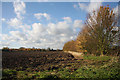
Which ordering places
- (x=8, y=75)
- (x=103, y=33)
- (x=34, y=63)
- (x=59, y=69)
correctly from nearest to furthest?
1. (x=8, y=75)
2. (x=59, y=69)
3. (x=34, y=63)
4. (x=103, y=33)

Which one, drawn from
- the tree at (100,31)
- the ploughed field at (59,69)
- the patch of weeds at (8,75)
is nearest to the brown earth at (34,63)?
the ploughed field at (59,69)

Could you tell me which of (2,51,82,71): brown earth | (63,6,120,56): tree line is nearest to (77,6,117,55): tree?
(63,6,120,56): tree line

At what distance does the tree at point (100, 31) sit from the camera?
14.5 metres

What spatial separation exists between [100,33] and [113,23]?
2.53m

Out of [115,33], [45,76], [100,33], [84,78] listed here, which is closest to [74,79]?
[84,78]

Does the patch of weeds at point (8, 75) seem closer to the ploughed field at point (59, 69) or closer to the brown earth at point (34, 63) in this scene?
the ploughed field at point (59, 69)

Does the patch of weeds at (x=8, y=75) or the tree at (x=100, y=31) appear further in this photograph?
the tree at (x=100, y=31)

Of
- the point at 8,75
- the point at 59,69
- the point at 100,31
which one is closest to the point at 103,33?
the point at 100,31

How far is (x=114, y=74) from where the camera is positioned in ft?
20.6

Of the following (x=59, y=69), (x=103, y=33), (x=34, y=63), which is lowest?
(x=59, y=69)

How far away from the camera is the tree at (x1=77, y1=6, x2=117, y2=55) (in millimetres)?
14531

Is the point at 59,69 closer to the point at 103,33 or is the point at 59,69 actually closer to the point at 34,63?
the point at 34,63

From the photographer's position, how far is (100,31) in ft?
48.3

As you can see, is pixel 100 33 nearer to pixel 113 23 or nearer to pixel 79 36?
pixel 113 23
